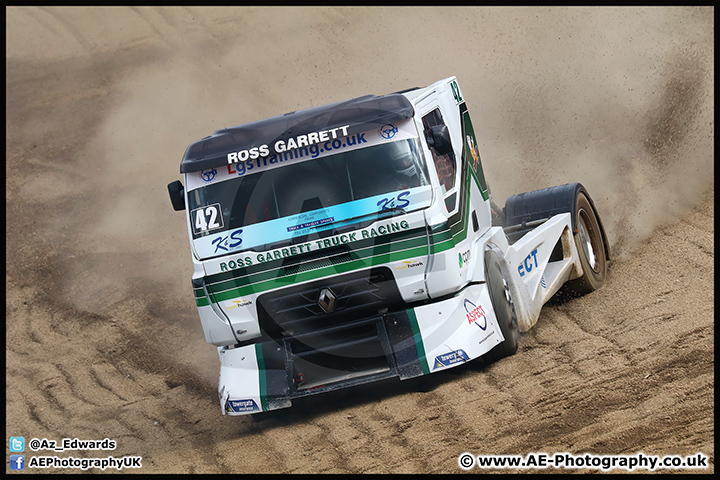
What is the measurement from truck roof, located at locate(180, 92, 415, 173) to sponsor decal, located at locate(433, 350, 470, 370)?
2.01m

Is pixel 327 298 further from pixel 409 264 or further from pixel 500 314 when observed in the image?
pixel 500 314

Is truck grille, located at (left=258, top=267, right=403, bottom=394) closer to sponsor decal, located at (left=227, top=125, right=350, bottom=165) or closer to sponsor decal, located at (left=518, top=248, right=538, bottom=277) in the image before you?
sponsor decal, located at (left=227, top=125, right=350, bottom=165)

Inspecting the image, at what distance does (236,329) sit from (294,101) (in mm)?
12193

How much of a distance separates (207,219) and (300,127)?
1148mm

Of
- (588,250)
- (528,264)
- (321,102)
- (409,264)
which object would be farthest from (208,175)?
(321,102)

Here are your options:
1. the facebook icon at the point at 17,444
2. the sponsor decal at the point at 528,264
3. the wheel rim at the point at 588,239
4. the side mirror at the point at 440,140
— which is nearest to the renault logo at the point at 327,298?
the side mirror at the point at 440,140

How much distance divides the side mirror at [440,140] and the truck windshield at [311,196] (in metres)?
0.19

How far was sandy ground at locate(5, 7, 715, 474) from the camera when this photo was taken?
19.7 ft

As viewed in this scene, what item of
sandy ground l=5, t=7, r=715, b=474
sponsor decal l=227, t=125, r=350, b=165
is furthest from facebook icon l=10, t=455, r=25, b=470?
sponsor decal l=227, t=125, r=350, b=165

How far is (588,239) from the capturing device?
966cm

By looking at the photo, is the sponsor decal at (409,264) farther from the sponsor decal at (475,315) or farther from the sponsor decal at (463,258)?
the sponsor decal at (475,315)

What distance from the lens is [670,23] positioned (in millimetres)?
15469

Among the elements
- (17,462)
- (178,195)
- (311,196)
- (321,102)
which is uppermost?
(321,102)

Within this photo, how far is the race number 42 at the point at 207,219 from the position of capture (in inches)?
266
